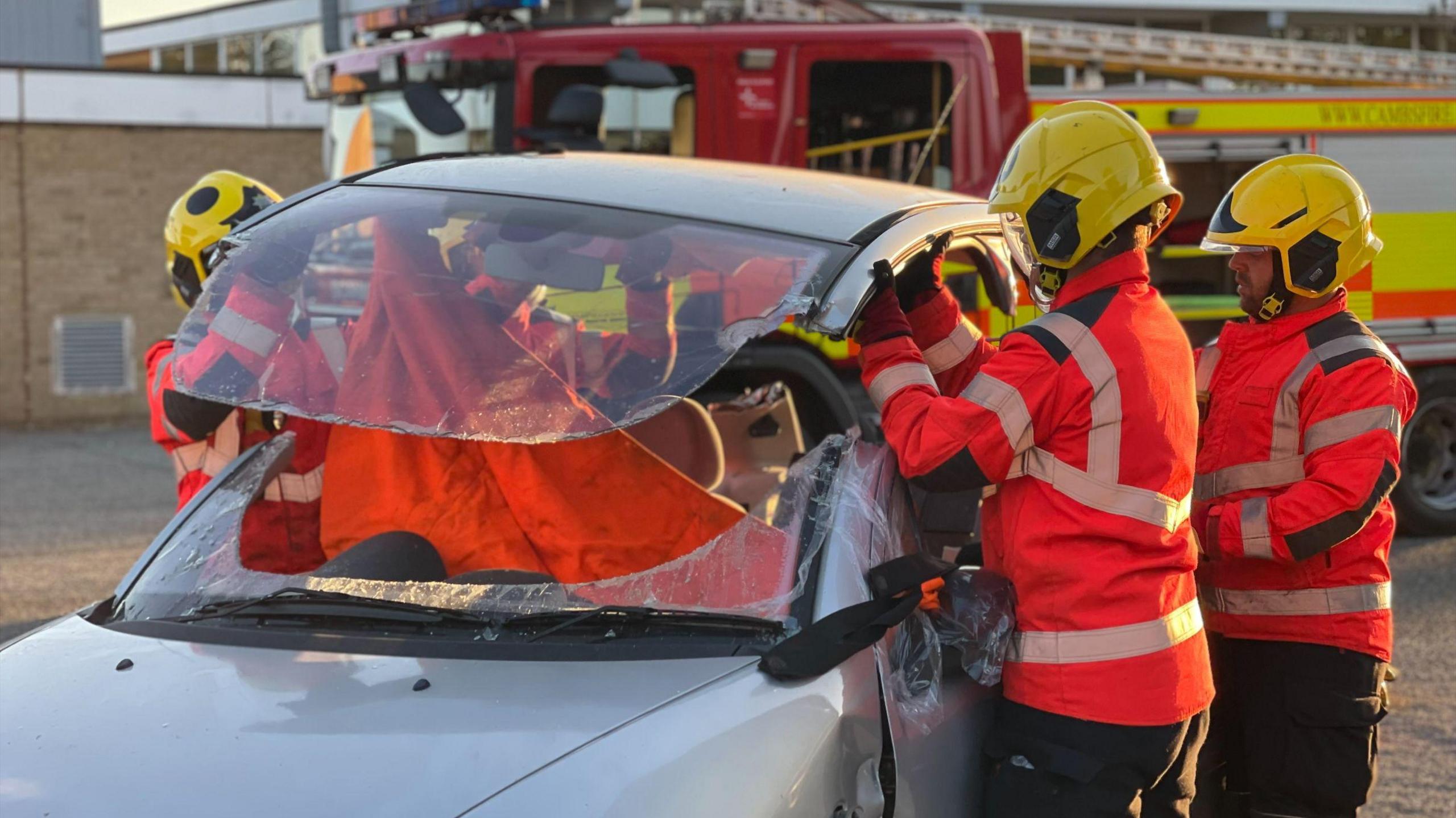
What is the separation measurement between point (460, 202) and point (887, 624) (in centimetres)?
137

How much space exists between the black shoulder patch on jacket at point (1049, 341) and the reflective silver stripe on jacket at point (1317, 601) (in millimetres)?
921

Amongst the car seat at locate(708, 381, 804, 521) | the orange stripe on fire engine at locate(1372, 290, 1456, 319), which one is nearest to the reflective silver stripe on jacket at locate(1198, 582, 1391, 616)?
the car seat at locate(708, 381, 804, 521)

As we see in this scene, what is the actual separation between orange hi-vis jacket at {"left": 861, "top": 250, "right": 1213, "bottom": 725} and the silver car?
0.66ft

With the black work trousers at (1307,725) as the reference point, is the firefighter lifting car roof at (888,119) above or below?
above

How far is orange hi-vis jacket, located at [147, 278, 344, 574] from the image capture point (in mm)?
3125

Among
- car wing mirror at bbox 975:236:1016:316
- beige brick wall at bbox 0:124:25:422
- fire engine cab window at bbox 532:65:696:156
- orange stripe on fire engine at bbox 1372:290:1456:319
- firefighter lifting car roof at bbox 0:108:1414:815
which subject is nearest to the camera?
firefighter lifting car roof at bbox 0:108:1414:815

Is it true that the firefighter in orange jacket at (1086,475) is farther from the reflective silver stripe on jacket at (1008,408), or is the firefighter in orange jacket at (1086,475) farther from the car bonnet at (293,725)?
the car bonnet at (293,725)

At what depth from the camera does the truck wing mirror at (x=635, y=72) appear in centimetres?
725

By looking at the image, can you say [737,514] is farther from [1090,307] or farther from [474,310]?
[1090,307]

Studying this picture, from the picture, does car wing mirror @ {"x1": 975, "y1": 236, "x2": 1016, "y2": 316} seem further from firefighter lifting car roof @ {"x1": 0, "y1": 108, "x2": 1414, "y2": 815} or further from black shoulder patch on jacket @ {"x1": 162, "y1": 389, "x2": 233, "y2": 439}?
black shoulder patch on jacket @ {"x1": 162, "y1": 389, "x2": 233, "y2": 439}

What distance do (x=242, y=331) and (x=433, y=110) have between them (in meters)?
4.58

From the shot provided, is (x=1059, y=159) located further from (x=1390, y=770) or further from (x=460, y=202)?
(x=1390, y=770)

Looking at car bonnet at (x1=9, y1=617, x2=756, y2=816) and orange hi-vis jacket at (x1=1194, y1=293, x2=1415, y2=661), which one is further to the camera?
orange hi-vis jacket at (x1=1194, y1=293, x2=1415, y2=661)

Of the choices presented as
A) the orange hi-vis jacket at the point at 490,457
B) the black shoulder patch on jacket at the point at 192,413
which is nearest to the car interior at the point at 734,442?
the orange hi-vis jacket at the point at 490,457
